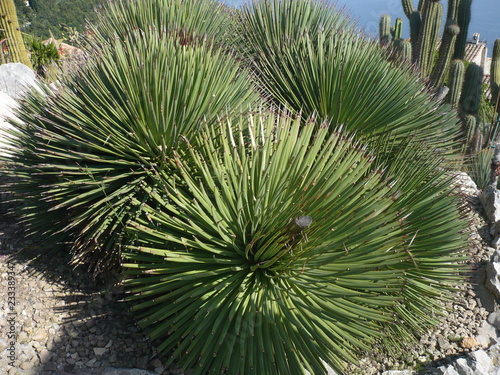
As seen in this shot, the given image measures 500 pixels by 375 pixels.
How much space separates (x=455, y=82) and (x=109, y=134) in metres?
8.21

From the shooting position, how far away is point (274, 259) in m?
2.56

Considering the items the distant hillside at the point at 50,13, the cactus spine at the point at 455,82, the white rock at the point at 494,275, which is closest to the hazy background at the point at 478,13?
the cactus spine at the point at 455,82

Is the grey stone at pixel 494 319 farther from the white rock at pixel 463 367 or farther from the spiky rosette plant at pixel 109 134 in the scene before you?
the spiky rosette plant at pixel 109 134

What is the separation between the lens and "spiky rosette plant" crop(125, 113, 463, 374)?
8.30 ft

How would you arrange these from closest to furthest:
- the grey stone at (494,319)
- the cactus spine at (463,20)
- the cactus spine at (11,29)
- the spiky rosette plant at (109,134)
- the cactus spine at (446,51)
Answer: the spiky rosette plant at (109,134)
the grey stone at (494,319)
the cactus spine at (11,29)
the cactus spine at (446,51)
the cactus spine at (463,20)

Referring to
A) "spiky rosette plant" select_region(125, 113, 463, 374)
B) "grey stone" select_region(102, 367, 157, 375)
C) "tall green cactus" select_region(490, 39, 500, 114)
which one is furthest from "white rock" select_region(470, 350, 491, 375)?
"tall green cactus" select_region(490, 39, 500, 114)

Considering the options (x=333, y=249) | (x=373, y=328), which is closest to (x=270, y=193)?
(x=333, y=249)

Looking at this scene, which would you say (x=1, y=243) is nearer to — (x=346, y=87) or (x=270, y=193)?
(x=270, y=193)

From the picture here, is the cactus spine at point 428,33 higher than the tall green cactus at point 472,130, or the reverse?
the cactus spine at point 428,33

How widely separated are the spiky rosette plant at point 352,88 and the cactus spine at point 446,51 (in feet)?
18.7

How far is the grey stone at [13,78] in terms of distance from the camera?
6.11m

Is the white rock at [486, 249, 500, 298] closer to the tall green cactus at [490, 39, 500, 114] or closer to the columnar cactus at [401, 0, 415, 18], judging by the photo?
the tall green cactus at [490, 39, 500, 114]

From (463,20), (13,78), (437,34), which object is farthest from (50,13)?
(463,20)

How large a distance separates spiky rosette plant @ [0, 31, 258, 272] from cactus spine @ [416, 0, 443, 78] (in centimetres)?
710
